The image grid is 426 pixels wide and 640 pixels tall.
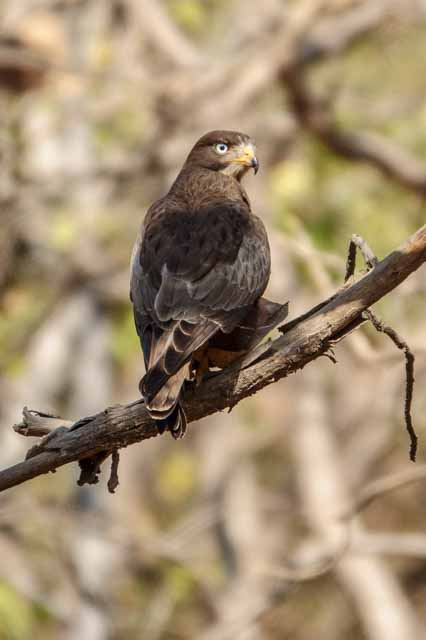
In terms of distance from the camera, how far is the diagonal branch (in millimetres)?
4184

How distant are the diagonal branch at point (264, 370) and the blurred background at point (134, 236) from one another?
359 cm

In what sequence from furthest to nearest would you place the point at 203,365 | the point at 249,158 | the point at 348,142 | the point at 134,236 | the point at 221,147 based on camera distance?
the point at 134,236
the point at 348,142
the point at 221,147
the point at 249,158
the point at 203,365

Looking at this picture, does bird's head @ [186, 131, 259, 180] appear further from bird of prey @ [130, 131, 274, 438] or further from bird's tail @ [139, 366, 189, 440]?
bird's tail @ [139, 366, 189, 440]

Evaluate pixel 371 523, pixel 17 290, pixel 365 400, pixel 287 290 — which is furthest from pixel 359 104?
pixel 371 523

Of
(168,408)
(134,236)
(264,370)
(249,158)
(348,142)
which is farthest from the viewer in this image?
(134,236)

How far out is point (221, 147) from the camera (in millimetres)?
6414

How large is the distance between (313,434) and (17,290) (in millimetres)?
3211

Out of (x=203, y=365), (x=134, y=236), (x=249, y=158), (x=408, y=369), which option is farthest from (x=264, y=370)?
(x=134, y=236)

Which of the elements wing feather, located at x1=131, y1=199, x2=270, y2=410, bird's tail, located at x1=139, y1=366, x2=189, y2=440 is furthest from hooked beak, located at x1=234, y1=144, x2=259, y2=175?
bird's tail, located at x1=139, y1=366, x2=189, y2=440

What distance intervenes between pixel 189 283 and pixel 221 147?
1.64m

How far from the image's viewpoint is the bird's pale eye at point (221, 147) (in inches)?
251

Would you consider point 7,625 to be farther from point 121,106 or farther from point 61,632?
point 121,106

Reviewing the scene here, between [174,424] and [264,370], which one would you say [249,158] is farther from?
[174,424]

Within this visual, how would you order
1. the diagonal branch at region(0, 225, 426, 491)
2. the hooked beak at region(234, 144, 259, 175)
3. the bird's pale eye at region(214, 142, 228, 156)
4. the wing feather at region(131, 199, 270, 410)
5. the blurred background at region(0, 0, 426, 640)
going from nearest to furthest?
the diagonal branch at region(0, 225, 426, 491) → the wing feather at region(131, 199, 270, 410) → the hooked beak at region(234, 144, 259, 175) → the bird's pale eye at region(214, 142, 228, 156) → the blurred background at region(0, 0, 426, 640)
